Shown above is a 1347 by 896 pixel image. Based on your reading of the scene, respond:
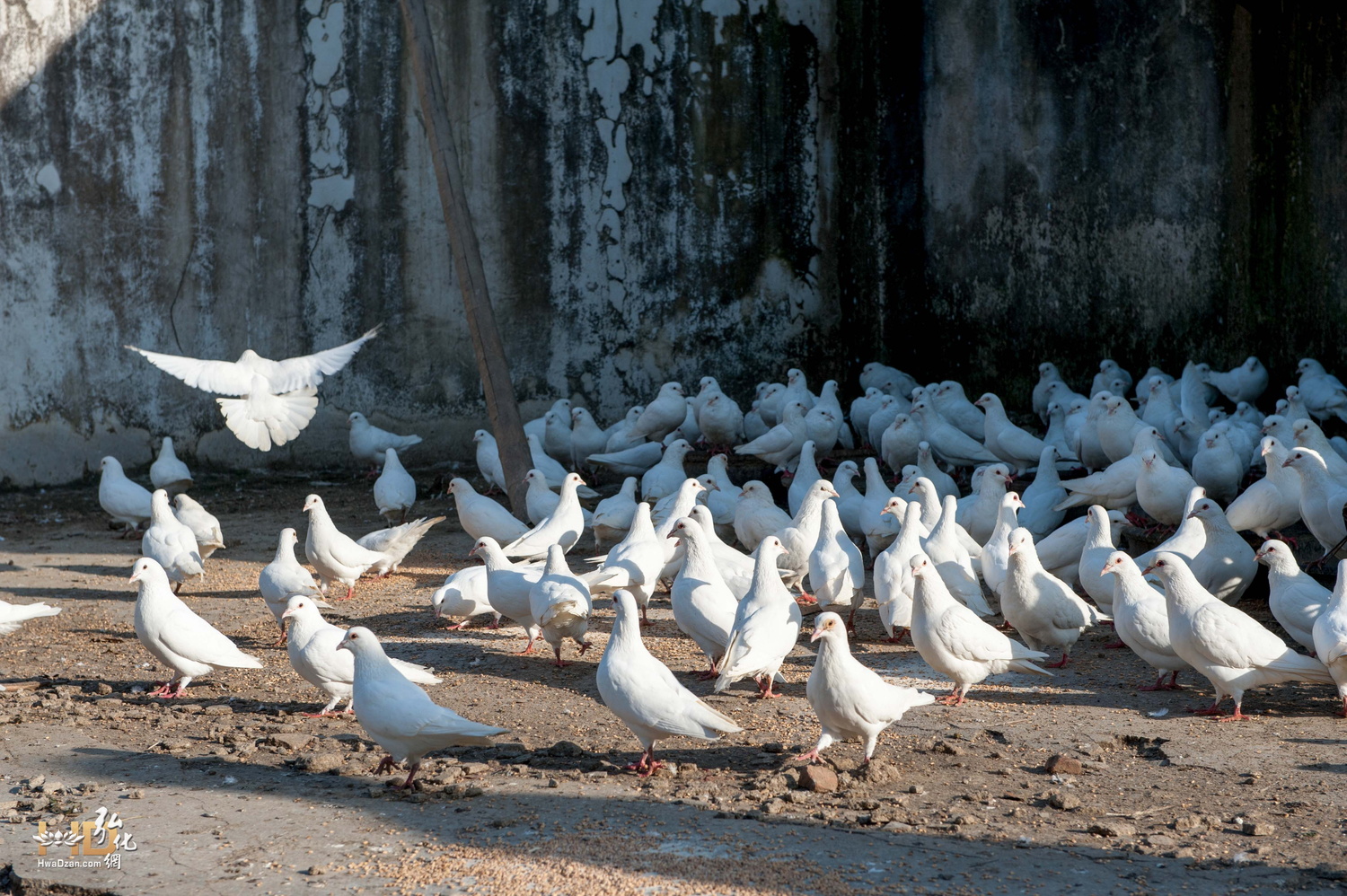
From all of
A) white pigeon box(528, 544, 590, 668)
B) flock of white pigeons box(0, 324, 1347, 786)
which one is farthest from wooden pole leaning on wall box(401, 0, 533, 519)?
white pigeon box(528, 544, 590, 668)

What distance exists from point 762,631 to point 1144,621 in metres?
1.65

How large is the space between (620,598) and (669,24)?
27.5 ft

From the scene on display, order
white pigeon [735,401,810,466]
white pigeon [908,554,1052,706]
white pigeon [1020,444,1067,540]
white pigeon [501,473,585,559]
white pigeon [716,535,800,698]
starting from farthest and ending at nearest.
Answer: white pigeon [735,401,810,466]
white pigeon [1020,444,1067,540]
white pigeon [501,473,585,559]
white pigeon [908,554,1052,706]
white pigeon [716,535,800,698]

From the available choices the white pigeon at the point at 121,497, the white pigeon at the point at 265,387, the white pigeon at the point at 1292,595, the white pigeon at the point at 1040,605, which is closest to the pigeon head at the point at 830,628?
the white pigeon at the point at 1040,605

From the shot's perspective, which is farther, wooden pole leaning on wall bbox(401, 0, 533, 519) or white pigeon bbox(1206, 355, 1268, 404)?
white pigeon bbox(1206, 355, 1268, 404)

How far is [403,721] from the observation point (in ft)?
15.5

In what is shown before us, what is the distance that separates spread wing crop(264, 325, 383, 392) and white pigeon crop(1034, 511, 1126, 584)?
4.62 metres

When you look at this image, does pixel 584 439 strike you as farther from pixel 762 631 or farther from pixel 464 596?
pixel 762 631

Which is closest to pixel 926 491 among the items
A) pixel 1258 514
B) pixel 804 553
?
pixel 804 553

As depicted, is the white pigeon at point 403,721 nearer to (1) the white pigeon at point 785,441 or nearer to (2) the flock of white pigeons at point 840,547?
(2) the flock of white pigeons at point 840,547

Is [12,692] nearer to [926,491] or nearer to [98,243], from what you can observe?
[926,491]

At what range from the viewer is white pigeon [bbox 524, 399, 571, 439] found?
38.2ft

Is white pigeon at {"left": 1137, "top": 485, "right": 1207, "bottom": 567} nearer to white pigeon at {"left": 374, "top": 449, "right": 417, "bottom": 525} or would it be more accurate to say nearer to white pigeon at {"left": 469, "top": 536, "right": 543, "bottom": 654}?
white pigeon at {"left": 469, "top": 536, "right": 543, "bottom": 654}

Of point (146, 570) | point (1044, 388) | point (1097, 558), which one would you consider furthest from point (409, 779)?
point (1044, 388)
